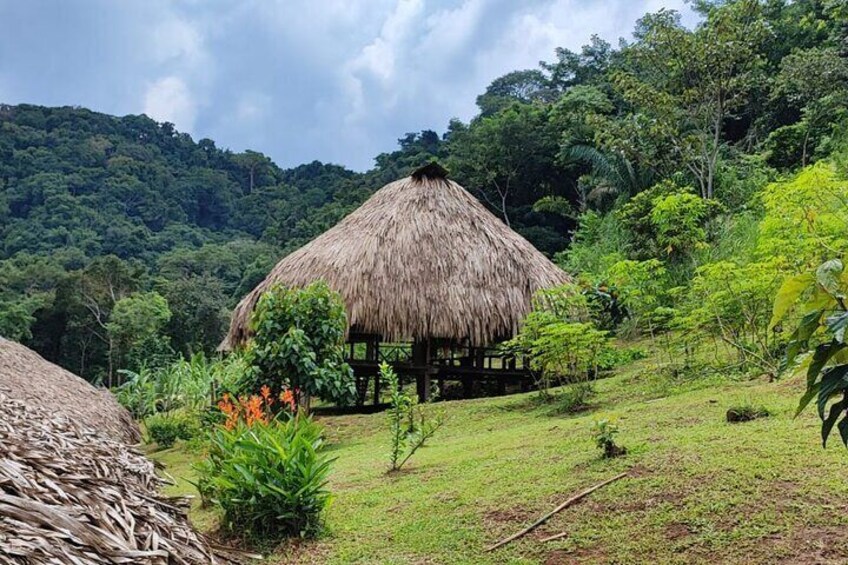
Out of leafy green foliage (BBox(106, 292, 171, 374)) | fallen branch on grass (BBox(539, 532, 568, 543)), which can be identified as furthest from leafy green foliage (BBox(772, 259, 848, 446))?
leafy green foliage (BBox(106, 292, 171, 374))

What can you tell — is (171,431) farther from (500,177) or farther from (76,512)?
(500,177)

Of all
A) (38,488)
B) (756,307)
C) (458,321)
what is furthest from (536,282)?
(38,488)

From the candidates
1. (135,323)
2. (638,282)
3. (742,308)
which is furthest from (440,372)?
(135,323)

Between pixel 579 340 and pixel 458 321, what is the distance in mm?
3218

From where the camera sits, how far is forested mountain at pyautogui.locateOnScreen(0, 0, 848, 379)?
12805 millimetres

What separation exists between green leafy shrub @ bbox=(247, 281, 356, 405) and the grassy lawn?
6.84 feet

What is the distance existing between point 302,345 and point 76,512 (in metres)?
5.08

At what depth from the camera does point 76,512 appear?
7.73 ft

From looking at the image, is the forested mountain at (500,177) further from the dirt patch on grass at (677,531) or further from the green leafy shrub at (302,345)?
the dirt patch on grass at (677,531)

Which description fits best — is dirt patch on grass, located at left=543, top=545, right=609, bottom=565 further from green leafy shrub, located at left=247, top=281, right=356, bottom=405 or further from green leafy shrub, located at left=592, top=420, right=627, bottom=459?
green leafy shrub, located at left=247, top=281, right=356, bottom=405

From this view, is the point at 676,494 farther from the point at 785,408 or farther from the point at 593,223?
the point at 593,223

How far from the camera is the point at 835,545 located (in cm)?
255

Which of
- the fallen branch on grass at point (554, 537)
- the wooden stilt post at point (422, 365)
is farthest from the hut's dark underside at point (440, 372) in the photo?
the fallen branch on grass at point (554, 537)

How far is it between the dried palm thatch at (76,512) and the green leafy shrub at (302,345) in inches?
147
